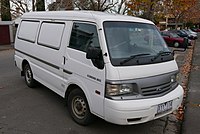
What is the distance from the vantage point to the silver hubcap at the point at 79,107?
12.8 feet

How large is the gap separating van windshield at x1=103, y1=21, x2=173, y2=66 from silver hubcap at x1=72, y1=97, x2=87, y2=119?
109 centimetres

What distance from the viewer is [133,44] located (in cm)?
372

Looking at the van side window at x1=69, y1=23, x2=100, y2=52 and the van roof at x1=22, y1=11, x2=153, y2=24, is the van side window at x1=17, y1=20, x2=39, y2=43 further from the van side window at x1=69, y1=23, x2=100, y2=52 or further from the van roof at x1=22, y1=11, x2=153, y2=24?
the van side window at x1=69, y1=23, x2=100, y2=52

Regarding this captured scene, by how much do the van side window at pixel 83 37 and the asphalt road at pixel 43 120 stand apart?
1418 millimetres

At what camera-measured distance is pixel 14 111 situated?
4562mm

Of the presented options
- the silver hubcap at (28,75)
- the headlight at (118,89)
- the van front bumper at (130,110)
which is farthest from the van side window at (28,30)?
the van front bumper at (130,110)

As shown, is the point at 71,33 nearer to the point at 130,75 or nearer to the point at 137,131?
the point at 130,75

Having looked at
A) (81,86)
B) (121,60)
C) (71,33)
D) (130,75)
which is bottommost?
(81,86)

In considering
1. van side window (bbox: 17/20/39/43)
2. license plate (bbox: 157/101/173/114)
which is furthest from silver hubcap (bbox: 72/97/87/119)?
van side window (bbox: 17/20/39/43)

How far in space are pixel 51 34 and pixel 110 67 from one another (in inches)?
78.1

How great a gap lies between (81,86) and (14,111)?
178 cm

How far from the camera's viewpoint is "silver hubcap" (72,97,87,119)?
390 cm

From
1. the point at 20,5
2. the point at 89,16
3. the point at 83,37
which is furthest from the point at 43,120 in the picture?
the point at 20,5

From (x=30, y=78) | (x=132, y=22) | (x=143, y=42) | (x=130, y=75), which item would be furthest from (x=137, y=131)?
(x=30, y=78)
